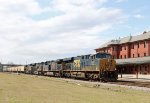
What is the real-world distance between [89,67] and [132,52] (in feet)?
162

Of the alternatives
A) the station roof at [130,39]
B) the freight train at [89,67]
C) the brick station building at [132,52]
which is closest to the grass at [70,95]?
the freight train at [89,67]

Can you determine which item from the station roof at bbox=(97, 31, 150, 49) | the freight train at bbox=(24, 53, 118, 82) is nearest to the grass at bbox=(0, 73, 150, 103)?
the freight train at bbox=(24, 53, 118, 82)

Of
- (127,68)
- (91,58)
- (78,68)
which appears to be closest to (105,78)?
(91,58)

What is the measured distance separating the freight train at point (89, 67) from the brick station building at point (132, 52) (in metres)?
17.5

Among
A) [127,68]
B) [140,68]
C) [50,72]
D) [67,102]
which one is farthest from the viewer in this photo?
[127,68]

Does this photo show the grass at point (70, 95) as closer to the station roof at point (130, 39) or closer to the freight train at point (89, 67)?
the freight train at point (89, 67)

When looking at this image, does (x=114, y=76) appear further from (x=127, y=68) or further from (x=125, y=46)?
(x=125, y=46)

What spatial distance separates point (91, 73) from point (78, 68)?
18.4ft

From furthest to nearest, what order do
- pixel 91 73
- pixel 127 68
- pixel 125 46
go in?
1. pixel 125 46
2. pixel 127 68
3. pixel 91 73

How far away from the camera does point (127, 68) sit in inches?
3292

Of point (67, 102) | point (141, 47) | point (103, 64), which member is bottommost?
point (67, 102)

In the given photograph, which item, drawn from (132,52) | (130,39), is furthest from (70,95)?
(130,39)

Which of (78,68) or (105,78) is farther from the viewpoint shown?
(78,68)

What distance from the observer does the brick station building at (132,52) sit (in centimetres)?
7519
